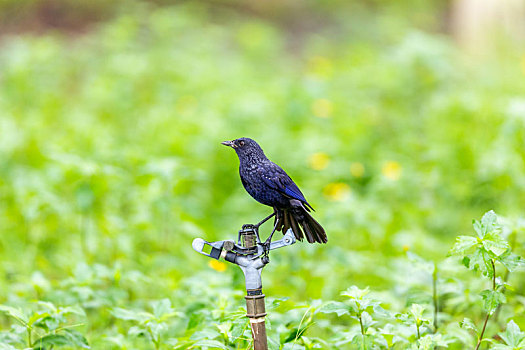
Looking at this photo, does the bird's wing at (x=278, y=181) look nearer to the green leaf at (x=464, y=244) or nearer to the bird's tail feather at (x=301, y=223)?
the bird's tail feather at (x=301, y=223)

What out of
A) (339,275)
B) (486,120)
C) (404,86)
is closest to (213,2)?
(404,86)

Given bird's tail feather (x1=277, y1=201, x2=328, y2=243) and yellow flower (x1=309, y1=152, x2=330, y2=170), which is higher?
yellow flower (x1=309, y1=152, x2=330, y2=170)

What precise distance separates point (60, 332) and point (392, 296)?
1441 millimetres

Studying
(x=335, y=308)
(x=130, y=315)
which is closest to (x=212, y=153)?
(x=130, y=315)

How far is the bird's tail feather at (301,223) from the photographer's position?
5.09 ft

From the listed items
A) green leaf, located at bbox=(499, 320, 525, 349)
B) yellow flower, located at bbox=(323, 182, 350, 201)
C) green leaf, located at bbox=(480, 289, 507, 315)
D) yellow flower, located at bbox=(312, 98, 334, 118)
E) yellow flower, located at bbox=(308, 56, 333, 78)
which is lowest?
green leaf, located at bbox=(499, 320, 525, 349)

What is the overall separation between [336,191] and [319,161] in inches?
16.2

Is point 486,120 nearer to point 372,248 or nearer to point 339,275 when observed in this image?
point 372,248

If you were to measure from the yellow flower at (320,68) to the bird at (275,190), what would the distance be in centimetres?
525

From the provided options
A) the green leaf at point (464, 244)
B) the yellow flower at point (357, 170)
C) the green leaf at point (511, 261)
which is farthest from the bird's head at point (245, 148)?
the yellow flower at point (357, 170)

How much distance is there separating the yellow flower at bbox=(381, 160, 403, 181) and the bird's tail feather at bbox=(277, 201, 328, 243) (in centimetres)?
247

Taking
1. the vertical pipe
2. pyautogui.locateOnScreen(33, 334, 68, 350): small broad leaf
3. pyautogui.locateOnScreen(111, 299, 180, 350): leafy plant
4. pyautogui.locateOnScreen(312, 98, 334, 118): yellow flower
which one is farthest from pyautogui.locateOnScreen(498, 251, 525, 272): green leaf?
pyautogui.locateOnScreen(312, 98, 334, 118): yellow flower

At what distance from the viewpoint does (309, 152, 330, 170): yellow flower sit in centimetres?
411

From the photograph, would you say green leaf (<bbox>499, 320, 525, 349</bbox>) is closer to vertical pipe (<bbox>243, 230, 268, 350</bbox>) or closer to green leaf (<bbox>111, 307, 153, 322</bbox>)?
vertical pipe (<bbox>243, 230, 268, 350</bbox>)
